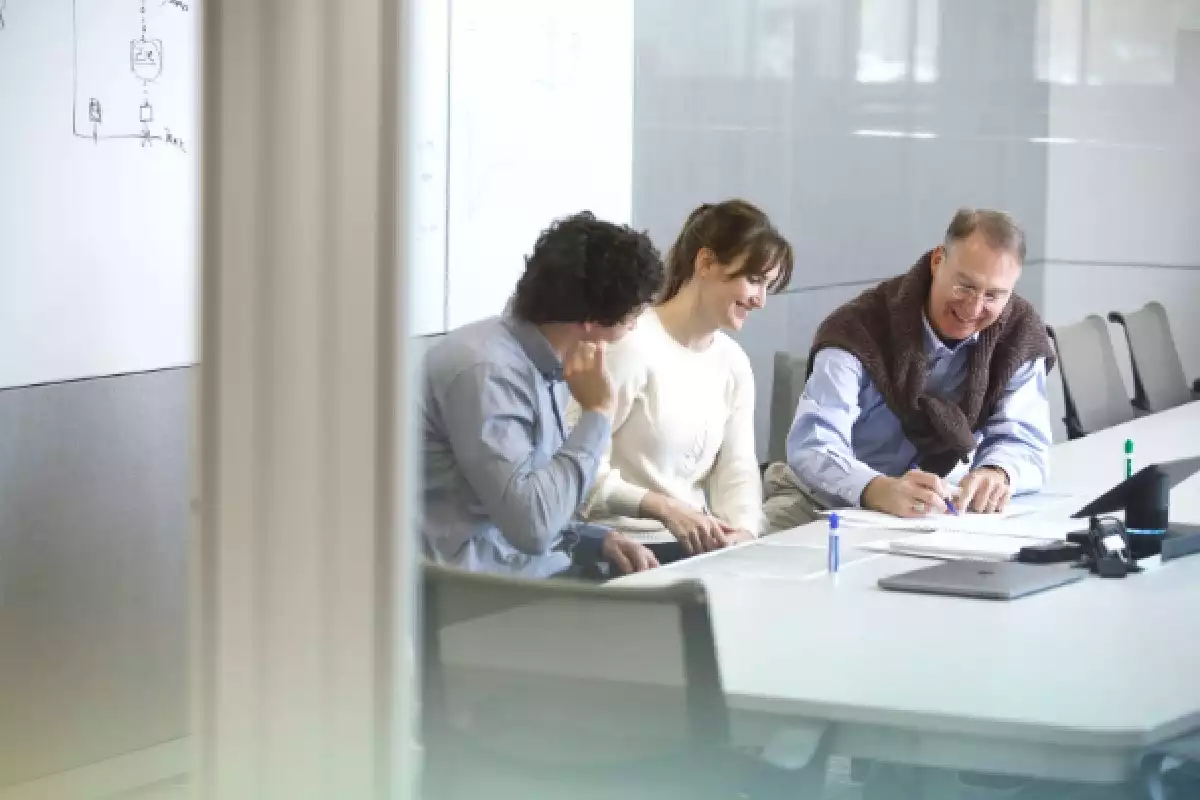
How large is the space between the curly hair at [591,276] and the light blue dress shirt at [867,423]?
683 millimetres

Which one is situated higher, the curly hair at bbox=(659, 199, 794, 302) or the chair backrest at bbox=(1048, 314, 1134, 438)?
the curly hair at bbox=(659, 199, 794, 302)

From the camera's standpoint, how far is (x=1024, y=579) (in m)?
2.18

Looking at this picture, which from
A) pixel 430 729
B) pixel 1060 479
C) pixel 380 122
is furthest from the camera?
pixel 1060 479

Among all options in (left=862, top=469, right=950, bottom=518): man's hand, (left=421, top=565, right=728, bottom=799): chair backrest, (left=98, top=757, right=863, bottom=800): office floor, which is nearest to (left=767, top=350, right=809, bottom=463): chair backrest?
(left=862, top=469, right=950, bottom=518): man's hand

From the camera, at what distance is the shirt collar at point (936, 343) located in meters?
3.20

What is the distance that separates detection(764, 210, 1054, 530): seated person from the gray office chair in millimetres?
864

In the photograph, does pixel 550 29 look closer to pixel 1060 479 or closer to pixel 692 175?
pixel 692 175

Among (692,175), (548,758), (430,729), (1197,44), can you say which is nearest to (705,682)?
(548,758)

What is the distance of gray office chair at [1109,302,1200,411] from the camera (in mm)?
1896

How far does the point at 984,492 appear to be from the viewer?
2.83 m

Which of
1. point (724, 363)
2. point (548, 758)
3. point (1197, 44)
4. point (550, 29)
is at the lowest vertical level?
point (548, 758)

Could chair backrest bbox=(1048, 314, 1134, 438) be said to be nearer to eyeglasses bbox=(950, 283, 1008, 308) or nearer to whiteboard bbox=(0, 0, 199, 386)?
eyeglasses bbox=(950, 283, 1008, 308)

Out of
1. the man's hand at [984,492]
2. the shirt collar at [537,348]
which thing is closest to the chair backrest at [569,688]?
the shirt collar at [537,348]

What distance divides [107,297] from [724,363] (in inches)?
48.7
